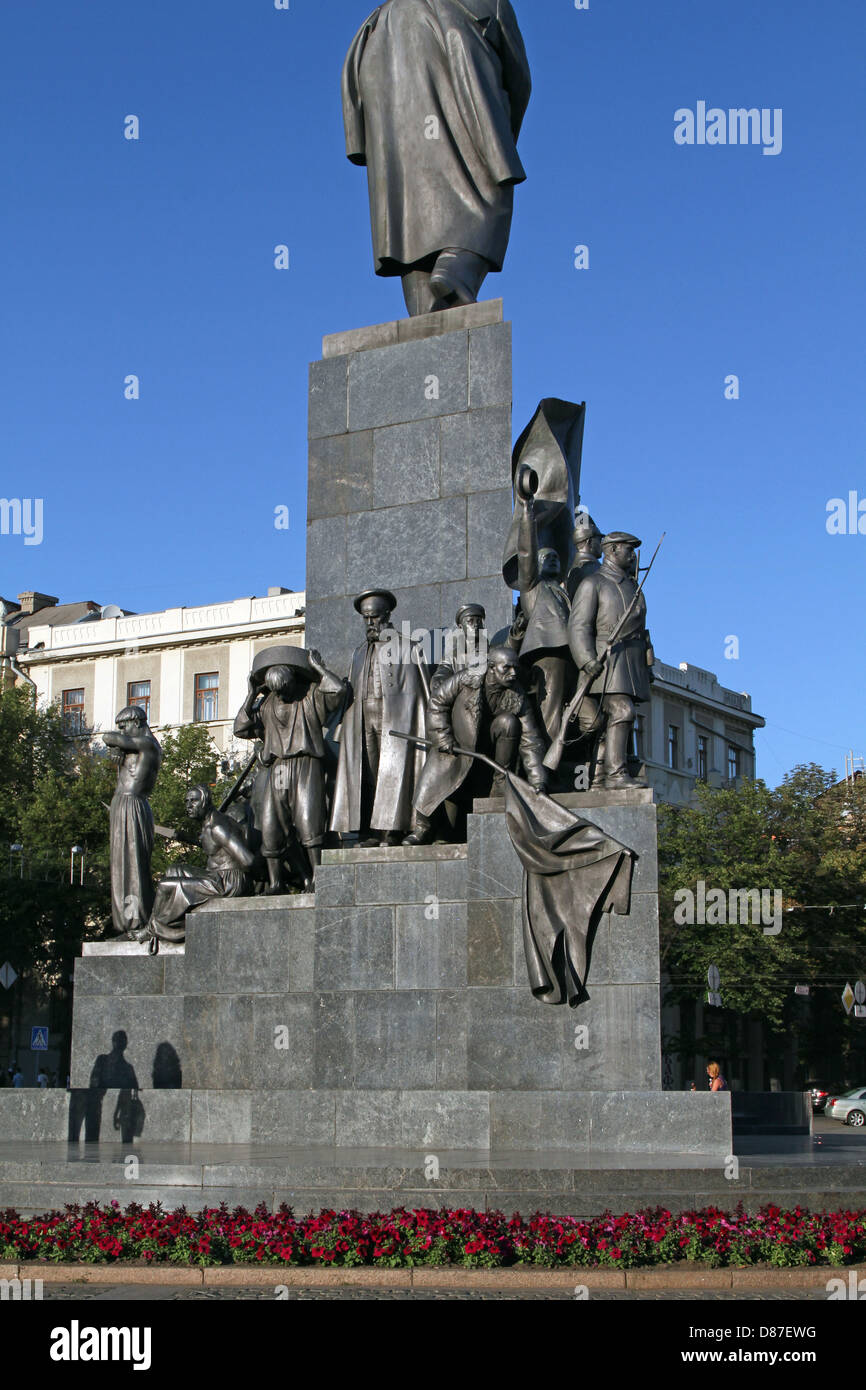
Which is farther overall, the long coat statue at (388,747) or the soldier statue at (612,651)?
the long coat statue at (388,747)

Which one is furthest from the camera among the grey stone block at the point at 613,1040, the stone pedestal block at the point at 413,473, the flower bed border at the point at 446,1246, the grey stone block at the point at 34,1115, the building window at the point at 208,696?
the building window at the point at 208,696

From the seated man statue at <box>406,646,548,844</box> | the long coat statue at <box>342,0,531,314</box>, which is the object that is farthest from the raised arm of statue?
the long coat statue at <box>342,0,531,314</box>

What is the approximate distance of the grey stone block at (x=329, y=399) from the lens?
17281 millimetres

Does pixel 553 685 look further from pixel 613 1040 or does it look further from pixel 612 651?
pixel 613 1040

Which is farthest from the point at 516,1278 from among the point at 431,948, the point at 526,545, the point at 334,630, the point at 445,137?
the point at 445,137

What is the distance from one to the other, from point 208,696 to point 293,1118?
43.3 m

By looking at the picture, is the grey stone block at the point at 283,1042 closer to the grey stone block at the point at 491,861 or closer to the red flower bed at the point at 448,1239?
the grey stone block at the point at 491,861

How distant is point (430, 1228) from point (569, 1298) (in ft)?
3.24

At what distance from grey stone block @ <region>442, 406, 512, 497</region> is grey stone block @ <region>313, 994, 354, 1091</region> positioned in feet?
17.6

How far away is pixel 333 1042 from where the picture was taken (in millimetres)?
14094

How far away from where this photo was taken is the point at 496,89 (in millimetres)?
17484

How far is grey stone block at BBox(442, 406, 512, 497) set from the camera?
1611cm

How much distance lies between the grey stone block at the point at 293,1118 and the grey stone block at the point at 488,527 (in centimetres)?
542

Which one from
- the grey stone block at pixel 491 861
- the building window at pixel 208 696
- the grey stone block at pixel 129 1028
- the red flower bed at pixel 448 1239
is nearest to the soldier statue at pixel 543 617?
the grey stone block at pixel 491 861
